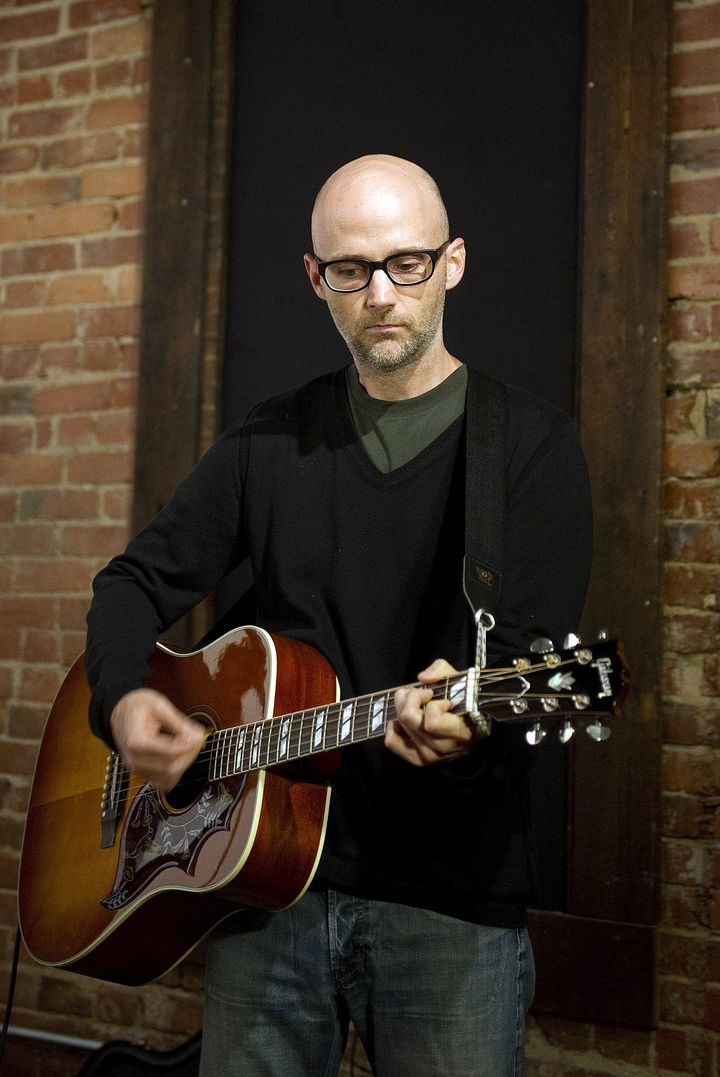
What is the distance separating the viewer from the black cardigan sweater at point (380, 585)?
1.57m

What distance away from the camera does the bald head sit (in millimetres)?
1746

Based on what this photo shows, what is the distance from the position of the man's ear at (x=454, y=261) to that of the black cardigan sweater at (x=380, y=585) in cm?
26

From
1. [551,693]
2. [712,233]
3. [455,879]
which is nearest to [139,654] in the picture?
[455,879]

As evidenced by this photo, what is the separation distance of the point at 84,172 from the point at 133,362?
572 mm

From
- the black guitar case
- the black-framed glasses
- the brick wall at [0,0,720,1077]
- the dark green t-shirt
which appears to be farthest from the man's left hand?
the brick wall at [0,0,720,1077]

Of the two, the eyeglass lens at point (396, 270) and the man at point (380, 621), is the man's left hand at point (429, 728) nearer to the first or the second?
the man at point (380, 621)

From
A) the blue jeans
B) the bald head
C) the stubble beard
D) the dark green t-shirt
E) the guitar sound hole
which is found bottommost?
the blue jeans

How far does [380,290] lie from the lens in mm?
1711

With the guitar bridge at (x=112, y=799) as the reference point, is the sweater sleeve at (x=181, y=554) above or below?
above

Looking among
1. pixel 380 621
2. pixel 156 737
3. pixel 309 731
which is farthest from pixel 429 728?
pixel 156 737

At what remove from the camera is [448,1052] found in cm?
153

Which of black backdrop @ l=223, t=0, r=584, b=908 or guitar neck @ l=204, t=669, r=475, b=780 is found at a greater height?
black backdrop @ l=223, t=0, r=584, b=908

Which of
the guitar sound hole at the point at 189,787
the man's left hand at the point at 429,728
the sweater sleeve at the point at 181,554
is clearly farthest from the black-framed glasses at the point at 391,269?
the guitar sound hole at the point at 189,787

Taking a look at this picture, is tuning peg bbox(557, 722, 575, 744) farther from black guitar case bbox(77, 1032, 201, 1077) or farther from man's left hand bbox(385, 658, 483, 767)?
black guitar case bbox(77, 1032, 201, 1077)
